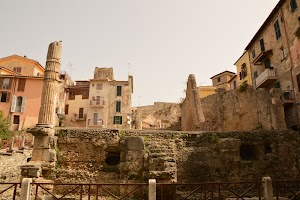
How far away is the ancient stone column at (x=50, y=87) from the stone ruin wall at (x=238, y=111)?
9.27m

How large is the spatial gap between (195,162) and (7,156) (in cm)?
1376

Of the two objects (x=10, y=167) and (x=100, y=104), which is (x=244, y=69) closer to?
(x=100, y=104)

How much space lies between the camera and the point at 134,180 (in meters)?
11.2

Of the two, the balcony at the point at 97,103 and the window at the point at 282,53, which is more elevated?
the window at the point at 282,53

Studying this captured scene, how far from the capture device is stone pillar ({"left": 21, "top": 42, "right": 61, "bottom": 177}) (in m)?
11.0

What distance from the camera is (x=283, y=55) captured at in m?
19.8

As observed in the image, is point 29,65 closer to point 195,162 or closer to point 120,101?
point 120,101

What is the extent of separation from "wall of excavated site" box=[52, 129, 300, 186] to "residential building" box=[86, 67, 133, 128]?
75.6 feet

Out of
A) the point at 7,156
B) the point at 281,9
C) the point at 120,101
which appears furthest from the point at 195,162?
the point at 120,101

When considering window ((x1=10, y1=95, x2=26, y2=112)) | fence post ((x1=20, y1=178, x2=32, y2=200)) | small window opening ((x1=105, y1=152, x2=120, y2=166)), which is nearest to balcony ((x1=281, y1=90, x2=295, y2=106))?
small window opening ((x1=105, y1=152, x2=120, y2=166))

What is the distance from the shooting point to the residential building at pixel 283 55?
18094 millimetres

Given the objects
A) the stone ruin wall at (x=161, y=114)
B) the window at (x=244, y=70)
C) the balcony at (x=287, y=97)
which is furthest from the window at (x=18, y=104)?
the balcony at (x=287, y=97)

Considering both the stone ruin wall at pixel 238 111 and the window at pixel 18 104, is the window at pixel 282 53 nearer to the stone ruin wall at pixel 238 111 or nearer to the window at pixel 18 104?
the stone ruin wall at pixel 238 111

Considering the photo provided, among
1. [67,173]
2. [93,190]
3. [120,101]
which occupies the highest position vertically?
[120,101]
